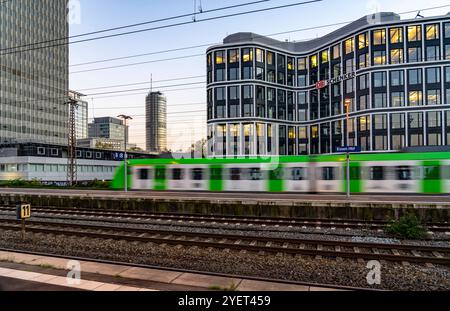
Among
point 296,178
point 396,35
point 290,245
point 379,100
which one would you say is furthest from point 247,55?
point 290,245

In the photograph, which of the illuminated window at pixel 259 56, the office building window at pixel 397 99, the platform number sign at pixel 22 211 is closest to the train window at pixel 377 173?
the platform number sign at pixel 22 211

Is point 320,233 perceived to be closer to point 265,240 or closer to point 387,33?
point 265,240

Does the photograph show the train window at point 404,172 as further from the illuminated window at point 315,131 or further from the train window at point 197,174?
the illuminated window at point 315,131

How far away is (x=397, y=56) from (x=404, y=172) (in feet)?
142

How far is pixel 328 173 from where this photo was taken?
24219 millimetres

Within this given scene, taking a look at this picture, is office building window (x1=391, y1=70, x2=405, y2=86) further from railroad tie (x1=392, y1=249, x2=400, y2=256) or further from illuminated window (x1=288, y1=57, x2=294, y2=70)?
railroad tie (x1=392, y1=249, x2=400, y2=256)

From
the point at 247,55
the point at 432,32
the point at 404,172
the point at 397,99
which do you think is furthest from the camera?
the point at 247,55

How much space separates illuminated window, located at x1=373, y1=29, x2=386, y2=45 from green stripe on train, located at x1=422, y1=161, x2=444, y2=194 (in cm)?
4349

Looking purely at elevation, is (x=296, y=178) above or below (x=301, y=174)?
below

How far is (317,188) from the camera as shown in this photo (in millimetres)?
24500

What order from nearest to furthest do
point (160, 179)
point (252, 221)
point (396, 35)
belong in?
point (252, 221) < point (160, 179) < point (396, 35)

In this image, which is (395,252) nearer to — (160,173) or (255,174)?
(255,174)

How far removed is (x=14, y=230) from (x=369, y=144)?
56.5 meters

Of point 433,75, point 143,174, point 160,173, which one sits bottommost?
point 143,174
